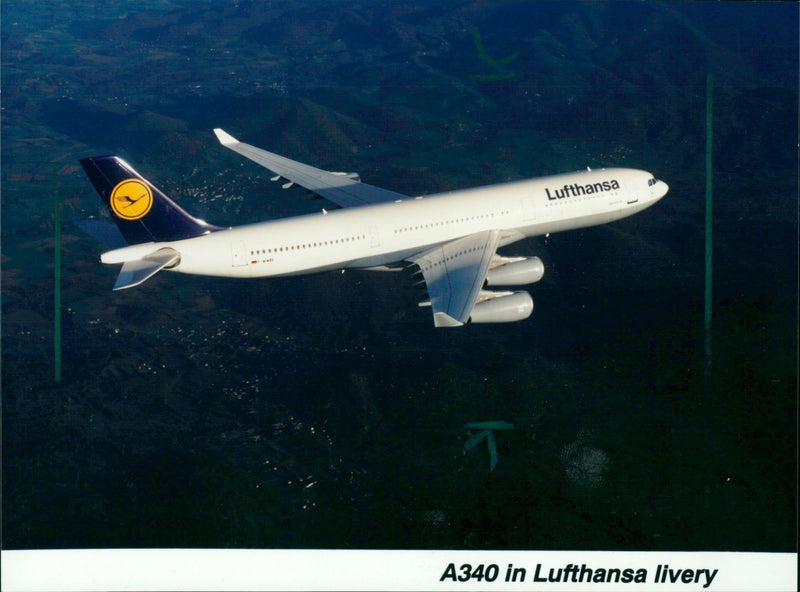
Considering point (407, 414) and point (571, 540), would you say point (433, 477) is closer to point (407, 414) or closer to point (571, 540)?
point (407, 414)

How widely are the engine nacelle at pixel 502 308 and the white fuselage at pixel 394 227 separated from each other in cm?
686

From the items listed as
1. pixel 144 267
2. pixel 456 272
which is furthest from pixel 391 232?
pixel 144 267

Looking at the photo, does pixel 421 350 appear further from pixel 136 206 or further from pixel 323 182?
pixel 136 206

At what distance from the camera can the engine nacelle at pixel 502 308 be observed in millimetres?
40562

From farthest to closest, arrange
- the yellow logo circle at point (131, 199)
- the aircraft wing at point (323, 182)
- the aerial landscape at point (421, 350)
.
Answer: the aircraft wing at point (323, 182)
the yellow logo circle at point (131, 199)
the aerial landscape at point (421, 350)

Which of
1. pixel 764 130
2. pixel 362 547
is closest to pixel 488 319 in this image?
pixel 362 547

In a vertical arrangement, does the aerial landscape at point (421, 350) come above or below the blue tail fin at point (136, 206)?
below

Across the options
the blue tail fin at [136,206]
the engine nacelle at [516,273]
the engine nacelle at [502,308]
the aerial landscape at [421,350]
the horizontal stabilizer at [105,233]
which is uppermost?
the blue tail fin at [136,206]

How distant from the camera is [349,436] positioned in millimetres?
39625

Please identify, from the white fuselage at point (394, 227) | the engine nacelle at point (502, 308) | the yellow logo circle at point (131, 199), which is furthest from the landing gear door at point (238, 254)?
the engine nacelle at point (502, 308)

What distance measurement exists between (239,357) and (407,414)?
39.6 ft

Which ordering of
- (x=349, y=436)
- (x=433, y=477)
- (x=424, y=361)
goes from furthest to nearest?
(x=424, y=361), (x=349, y=436), (x=433, y=477)

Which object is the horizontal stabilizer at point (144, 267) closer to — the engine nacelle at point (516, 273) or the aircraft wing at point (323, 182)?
the aircraft wing at point (323, 182)

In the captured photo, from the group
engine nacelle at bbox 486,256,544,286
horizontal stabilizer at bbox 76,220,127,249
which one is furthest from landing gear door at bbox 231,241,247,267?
engine nacelle at bbox 486,256,544,286
